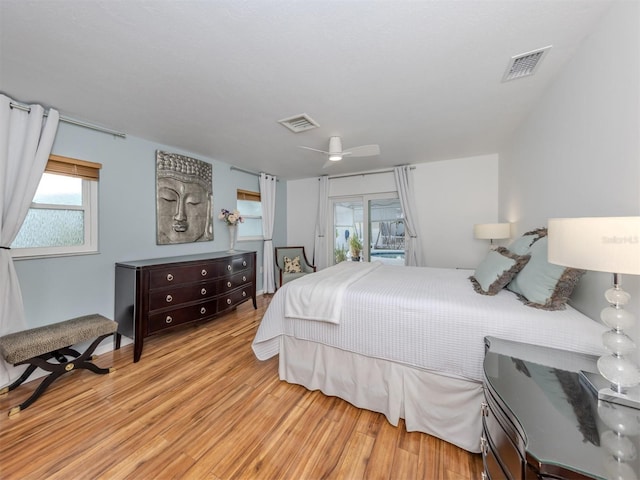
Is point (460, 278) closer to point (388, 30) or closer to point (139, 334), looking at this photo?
point (388, 30)

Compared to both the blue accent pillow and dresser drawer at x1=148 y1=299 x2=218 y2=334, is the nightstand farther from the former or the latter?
dresser drawer at x1=148 y1=299 x2=218 y2=334

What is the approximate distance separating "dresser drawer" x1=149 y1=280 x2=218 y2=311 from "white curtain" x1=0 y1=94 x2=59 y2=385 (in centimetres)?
95

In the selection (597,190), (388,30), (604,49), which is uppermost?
(388,30)

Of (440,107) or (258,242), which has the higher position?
(440,107)

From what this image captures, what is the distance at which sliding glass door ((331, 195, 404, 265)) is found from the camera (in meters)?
4.63

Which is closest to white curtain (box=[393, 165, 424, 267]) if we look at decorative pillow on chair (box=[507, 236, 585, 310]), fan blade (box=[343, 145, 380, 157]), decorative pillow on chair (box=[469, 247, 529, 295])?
fan blade (box=[343, 145, 380, 157])

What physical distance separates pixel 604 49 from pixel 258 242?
4651 millimetres

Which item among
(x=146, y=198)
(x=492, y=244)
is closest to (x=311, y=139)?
(x=146, y=198)

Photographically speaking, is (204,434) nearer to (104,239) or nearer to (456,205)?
(104,239)

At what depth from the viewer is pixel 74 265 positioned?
2479 mm

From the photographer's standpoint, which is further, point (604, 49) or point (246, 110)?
point (246, 110)

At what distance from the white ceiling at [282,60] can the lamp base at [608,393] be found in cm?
183

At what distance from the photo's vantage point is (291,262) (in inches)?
188

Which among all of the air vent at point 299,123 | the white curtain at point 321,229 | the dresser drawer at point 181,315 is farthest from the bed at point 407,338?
the white curtain at point 321,229
